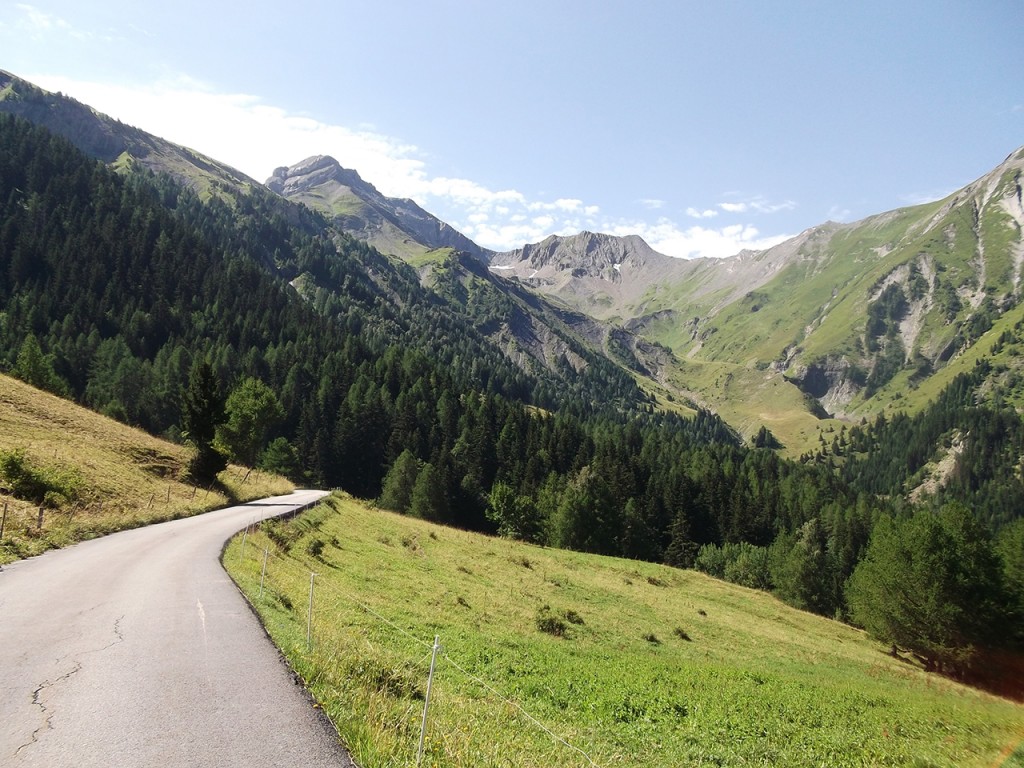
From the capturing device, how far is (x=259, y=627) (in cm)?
1435

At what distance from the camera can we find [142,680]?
34.1 feet

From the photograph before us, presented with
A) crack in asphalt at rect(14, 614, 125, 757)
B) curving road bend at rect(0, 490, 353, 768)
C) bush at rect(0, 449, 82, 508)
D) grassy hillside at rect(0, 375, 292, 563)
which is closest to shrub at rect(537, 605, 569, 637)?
curving road bend at rect(0, 490, 353, 768)

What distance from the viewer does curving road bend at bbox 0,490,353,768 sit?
7984mm

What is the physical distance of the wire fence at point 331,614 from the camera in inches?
515

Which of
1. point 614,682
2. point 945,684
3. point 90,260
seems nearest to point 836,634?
point 945,684

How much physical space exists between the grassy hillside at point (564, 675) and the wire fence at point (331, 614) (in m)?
0.13

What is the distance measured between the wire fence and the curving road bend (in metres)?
1.74

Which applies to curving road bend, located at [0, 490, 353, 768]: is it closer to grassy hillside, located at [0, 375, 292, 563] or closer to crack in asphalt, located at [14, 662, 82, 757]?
crack in asphalt, located at [14, 662, 82, 757]

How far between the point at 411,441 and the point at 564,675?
103 metres

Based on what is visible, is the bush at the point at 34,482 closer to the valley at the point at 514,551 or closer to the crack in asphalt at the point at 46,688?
the valley at the point at 514,551

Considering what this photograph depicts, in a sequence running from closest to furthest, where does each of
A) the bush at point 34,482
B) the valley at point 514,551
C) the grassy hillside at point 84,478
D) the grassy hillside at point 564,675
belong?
→ the grassy hillside at point 564,675, the valley at point 514,551, the grassy hillside at point 84,478, the bush at point 34,482

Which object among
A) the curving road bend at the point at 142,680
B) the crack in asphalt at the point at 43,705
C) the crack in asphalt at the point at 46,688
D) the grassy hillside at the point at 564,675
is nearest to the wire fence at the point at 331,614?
the grassy hillside at the point at 564,675

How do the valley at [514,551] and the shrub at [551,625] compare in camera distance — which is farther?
the shrub at [551,625]

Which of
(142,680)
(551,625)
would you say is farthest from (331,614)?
(551,625)
